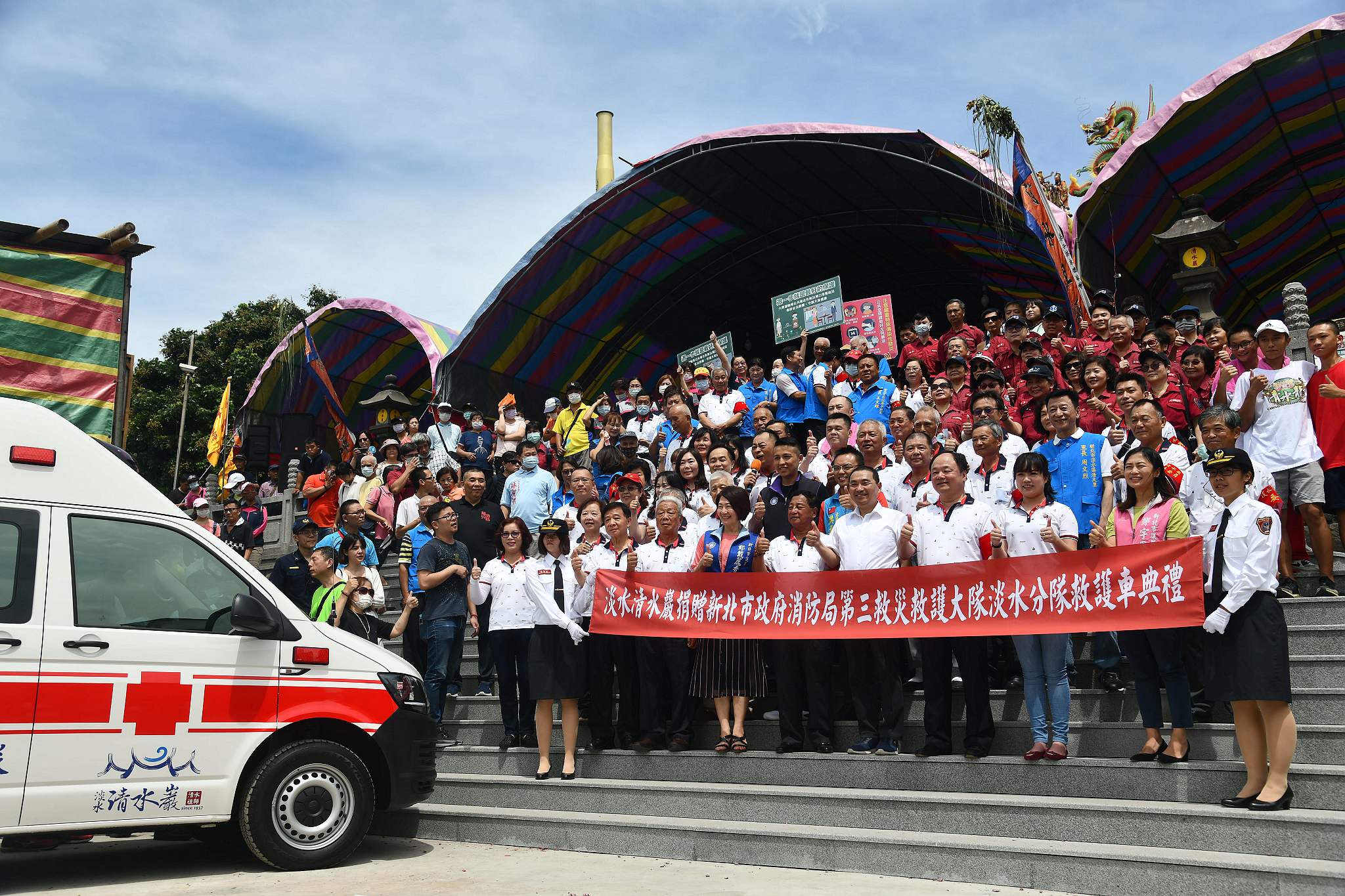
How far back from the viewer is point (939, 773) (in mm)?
6684

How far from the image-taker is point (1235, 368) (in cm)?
831

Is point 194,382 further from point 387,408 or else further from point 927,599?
point 927,599

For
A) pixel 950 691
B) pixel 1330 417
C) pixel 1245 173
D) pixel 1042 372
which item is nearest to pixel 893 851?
pixel 950 691

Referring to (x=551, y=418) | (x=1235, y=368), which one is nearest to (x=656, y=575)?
(x=1235, y=368)

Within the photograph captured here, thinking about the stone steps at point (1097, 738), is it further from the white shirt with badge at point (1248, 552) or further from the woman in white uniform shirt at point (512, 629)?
the woman in white uniform shirt at point (512, 629)

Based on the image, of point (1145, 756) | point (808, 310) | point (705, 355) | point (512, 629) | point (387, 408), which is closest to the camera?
point (1145, 756)

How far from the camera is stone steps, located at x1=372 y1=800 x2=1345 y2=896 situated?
197 inches

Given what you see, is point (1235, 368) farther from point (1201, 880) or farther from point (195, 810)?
point (195, 810)

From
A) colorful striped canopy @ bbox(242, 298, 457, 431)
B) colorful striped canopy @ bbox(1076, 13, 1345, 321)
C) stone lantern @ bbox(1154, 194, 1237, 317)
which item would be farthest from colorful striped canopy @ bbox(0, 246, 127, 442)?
colorful striped canopy @ bbox(242, 298, 457, 431)

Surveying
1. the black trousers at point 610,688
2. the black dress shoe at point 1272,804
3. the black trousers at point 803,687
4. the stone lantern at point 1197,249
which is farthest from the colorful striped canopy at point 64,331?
the stone lantern at point 1197,249

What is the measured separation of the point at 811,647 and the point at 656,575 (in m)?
1.35

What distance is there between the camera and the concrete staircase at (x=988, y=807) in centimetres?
527

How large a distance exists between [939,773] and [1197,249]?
988cm

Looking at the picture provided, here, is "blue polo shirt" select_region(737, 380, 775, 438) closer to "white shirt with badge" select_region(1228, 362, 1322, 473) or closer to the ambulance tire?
"white shirt with badge" select_region(1228, 362, 1322, 473)
